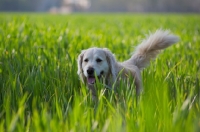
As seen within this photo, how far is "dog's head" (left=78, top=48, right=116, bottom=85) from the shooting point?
419cm

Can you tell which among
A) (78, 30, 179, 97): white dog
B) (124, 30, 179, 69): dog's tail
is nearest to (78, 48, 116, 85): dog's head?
(78, 30, 179, 97): white dog

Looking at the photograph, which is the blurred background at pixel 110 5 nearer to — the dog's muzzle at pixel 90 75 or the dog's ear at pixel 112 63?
the dog's ear at pixel 112 63

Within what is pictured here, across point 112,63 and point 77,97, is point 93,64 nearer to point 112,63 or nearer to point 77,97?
point 112,63

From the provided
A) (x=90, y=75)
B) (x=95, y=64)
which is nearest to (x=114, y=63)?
(x=95, y=64)

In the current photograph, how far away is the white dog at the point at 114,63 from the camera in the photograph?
4.18m

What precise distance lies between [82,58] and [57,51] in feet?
4.29

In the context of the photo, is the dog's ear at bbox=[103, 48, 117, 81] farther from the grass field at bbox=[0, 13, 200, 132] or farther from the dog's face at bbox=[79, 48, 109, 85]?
the grass field at bbox=[0, 13, 200, 132]

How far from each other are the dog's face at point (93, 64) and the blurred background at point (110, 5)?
100376mm

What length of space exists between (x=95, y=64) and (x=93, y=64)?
1.3 inches

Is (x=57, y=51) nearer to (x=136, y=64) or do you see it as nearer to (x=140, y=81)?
(x=136, y=64)

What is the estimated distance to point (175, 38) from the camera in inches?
193

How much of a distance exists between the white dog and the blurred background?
10005 cm

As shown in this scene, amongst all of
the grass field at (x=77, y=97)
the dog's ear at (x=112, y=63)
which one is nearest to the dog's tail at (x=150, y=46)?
the grass field at (x=77, y=97)

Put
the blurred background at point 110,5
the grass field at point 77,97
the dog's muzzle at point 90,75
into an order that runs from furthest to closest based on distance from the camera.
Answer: the blurred background at point 110,5 < the dog's muzzle at point 90,75 < the grass field at point 77,97
